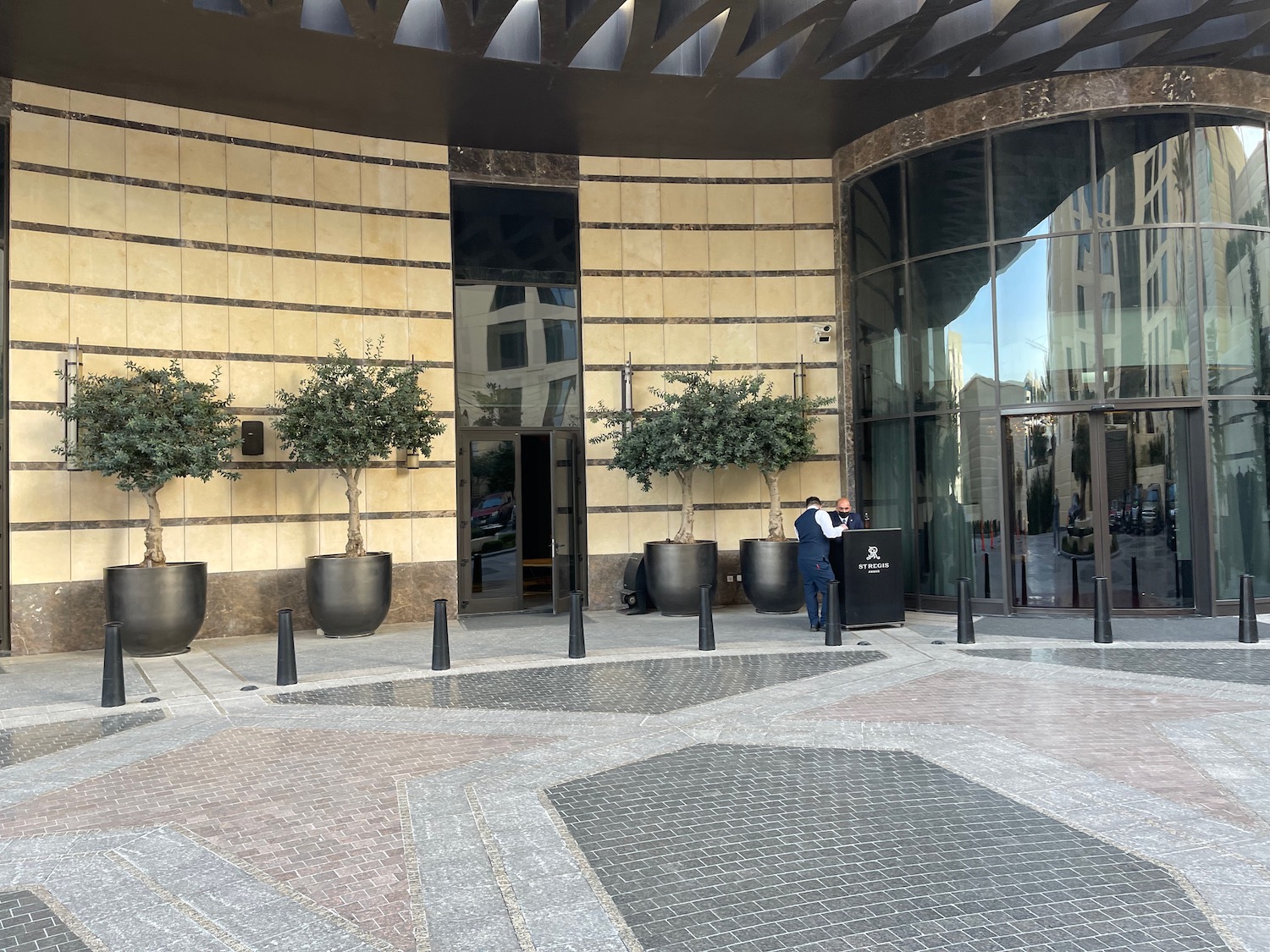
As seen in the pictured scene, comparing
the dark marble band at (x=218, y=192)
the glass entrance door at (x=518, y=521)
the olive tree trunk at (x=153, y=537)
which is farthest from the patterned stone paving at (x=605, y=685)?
the dark marble band at (x=218, y=192)

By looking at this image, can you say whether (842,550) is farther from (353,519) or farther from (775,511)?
(353,519)

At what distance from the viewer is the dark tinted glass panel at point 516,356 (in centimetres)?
1409

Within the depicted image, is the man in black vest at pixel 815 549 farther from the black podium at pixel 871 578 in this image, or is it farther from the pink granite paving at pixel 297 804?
the pink granite paving at pixel 297 804

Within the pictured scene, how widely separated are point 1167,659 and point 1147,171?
6.40 metres

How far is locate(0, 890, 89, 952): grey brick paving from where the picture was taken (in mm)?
3844

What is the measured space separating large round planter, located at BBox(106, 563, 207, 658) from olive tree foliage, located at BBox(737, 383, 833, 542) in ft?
22.0

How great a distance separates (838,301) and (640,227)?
10.2 feet

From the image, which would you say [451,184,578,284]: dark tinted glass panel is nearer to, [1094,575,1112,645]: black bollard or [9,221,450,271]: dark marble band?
[9,221,450,271]: dark marble band

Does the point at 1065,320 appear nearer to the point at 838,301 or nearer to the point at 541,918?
the point at 838,301

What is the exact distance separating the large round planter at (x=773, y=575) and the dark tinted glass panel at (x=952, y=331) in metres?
2.74

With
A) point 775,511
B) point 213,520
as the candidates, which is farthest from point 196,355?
point 775,511

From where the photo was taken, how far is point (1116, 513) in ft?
40.5

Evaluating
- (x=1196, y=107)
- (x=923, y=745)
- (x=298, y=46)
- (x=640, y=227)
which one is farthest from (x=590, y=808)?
(x=1196, y=107)

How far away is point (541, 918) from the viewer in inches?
157
